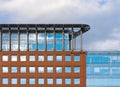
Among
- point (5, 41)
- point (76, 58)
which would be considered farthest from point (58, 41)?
point (5, 41)

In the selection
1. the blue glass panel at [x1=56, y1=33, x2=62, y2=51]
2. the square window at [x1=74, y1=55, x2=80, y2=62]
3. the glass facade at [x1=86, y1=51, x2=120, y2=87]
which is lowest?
the glass facade at [x1=86, y1=51, x2=120, y2=87]

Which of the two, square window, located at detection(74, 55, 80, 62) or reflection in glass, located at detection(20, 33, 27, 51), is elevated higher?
reflection in glass, located at detection(20, 33, 27, 51)

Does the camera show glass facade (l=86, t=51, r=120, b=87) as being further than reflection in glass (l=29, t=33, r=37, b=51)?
No

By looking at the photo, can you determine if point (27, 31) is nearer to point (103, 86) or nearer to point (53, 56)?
point (53, 56)

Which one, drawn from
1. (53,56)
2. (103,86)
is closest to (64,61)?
(53,56)

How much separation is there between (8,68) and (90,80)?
24.1 metres

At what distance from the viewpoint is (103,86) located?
150 meters

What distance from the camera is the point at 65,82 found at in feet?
496

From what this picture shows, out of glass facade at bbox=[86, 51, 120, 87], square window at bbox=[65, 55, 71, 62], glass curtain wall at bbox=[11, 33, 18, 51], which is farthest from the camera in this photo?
glass curtain wall at bbox=[11, 33, 18, 51]

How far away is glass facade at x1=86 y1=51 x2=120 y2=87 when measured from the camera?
149750 mm

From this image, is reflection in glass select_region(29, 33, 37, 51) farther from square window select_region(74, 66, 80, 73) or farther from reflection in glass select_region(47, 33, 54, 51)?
square window select_region(74, 66, 80, 73)

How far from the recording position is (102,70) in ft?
493

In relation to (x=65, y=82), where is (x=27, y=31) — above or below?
above

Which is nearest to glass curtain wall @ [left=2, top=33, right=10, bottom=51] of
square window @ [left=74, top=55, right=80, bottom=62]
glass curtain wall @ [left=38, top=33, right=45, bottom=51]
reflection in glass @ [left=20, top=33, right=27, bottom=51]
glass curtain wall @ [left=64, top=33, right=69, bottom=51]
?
reflection in glass @ [left=20, top=33, right=27, bottom=51]
